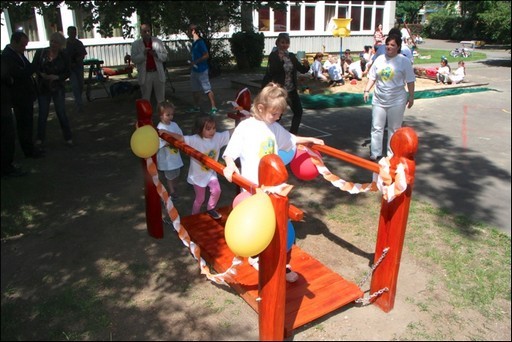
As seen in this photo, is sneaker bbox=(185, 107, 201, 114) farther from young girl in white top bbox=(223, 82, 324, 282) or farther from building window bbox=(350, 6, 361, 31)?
building window bbox=(350, 6, 361, 31)

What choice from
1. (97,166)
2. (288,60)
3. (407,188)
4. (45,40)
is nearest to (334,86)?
(288,60)

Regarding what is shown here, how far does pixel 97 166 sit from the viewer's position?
6676mm

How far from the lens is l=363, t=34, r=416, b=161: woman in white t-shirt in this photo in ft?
19.8

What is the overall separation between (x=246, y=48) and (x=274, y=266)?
16614 mm

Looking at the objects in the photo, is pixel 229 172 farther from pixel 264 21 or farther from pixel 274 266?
pixel 264 21

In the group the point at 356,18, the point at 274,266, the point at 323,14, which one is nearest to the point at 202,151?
the point at 274,266

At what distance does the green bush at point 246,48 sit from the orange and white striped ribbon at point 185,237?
14752 mm

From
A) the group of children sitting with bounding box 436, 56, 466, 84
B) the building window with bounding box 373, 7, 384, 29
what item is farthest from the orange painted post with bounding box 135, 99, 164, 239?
the building window with bounding box 373, 7, 384, 29

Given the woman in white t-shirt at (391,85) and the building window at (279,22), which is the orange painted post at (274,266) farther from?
the building window at (279,22)

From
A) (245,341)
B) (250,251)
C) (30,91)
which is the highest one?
(30,91)

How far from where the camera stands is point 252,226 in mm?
2277

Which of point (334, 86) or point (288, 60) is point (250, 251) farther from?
point (334, 86)

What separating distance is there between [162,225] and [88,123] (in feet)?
18.9

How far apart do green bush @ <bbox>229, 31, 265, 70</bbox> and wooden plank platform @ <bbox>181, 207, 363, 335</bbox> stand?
1493cm
